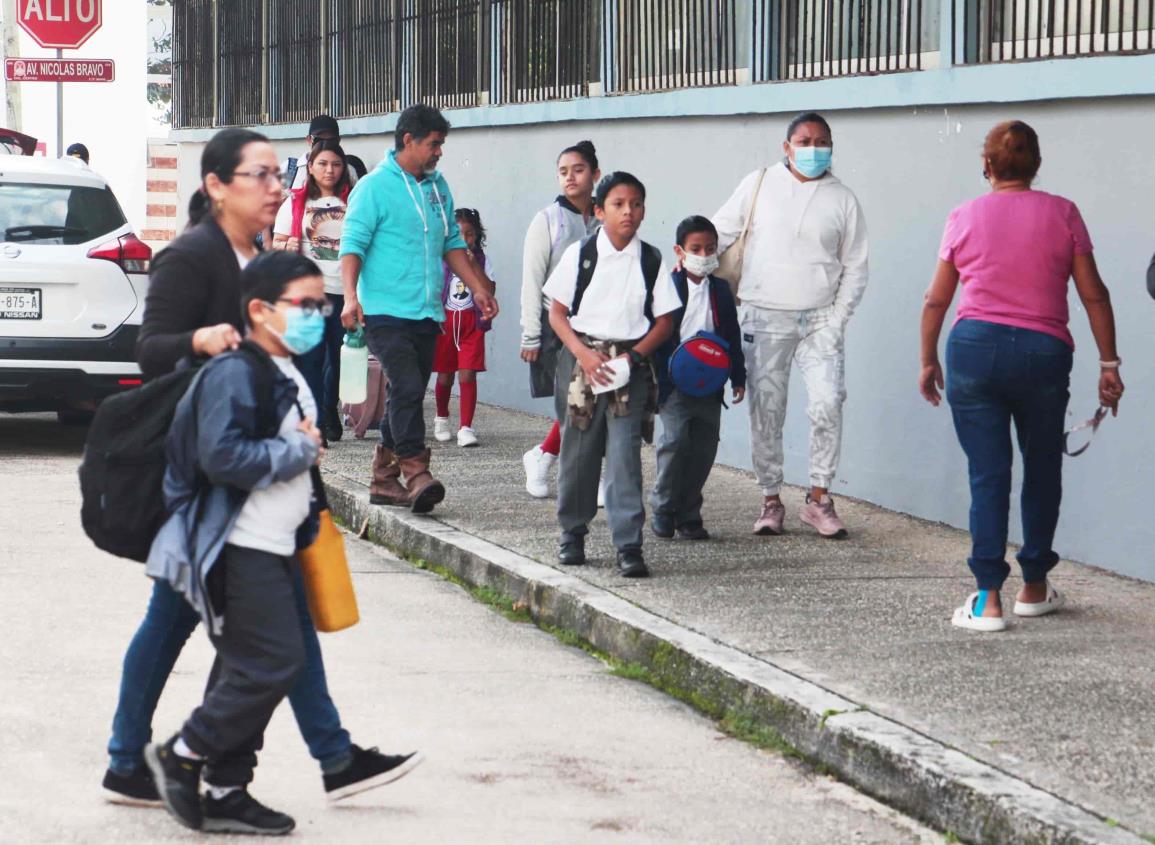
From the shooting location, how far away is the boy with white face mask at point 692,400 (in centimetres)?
858

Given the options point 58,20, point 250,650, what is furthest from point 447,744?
point 58,20

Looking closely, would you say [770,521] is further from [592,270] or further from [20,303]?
[20,303]

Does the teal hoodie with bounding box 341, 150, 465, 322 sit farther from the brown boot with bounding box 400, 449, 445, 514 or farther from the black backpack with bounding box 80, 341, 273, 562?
the black backpack with bounding box 80, 341, 273, 562

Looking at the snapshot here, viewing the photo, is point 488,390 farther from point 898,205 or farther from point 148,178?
point 148,178

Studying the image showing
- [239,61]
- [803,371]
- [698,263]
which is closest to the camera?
Result: [698,263]

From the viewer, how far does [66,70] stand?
60.4 ft

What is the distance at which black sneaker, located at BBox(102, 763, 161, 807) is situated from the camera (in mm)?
5016

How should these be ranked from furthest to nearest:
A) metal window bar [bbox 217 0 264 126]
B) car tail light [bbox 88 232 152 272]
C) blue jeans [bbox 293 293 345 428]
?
metal window bar [bbox 217 0 264 126], blue jeans [bbox 293 293 345 428], car tail light [bbox 88 232 152 272]

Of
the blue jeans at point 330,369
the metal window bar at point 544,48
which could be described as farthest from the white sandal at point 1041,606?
the metal window bar at point 544,48

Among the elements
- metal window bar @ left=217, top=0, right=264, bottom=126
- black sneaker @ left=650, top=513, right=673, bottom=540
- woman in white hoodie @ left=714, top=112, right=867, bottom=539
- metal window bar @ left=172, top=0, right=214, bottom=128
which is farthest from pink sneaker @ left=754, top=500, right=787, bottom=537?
metal window bar @ left=172, top=0, right=214, bottom=128

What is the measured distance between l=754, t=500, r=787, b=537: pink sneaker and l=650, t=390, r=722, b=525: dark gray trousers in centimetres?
31

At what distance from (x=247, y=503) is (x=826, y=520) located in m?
4.63

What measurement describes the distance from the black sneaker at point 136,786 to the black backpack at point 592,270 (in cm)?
334

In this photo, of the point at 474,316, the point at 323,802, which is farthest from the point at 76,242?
the point at 323,802
